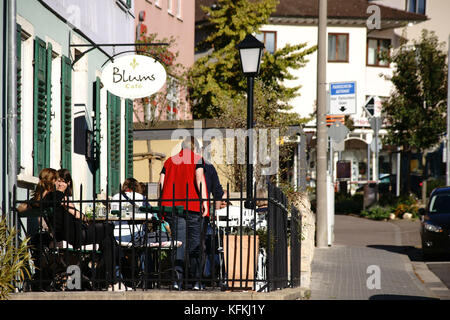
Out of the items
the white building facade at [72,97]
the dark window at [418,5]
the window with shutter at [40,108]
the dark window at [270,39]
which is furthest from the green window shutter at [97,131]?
the dark window at [418,5]

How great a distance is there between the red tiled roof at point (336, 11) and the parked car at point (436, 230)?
28698 millimetres

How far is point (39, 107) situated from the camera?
1138cm

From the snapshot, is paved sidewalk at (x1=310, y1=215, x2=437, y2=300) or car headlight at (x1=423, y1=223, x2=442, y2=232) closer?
paved sidewalk at (x1=310, y1=215, x2=437, y2=300)

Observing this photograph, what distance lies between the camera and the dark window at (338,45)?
48.8 meters

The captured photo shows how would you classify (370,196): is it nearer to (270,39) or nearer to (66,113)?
(270,39)

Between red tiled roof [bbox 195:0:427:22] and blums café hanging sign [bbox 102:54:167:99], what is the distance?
114 feet

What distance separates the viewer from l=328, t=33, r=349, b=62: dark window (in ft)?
160

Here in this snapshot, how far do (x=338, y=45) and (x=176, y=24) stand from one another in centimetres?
1661

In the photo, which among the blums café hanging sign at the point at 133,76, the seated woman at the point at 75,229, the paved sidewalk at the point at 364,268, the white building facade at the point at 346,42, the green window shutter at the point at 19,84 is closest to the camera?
the seated woman at the point at 75,229

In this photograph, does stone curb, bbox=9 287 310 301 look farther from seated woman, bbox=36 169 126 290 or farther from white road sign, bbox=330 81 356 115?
white road sign, bbox=330 81 356 115

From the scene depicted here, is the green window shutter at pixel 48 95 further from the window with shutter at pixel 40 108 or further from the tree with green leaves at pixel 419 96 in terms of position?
the tree with green leaves at pixel 419 96

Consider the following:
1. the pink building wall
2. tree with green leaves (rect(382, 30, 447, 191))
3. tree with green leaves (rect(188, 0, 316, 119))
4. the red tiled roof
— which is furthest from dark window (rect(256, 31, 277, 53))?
tree with green leaves (rect(382, 30, 447, 191))

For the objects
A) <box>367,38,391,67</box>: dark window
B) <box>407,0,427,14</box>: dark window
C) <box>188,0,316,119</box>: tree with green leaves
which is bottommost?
<box>188,0,316,119</box>: tree with green leaves
